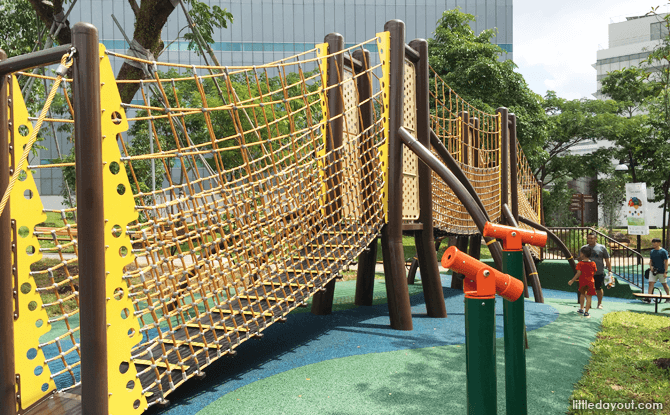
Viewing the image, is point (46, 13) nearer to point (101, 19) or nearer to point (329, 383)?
point (329, 383)

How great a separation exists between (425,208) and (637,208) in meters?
11.3

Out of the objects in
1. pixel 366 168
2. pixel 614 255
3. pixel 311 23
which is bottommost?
pixel 614 255

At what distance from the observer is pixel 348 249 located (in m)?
5.33

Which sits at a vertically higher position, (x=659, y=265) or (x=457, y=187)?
(x=457, y=187)

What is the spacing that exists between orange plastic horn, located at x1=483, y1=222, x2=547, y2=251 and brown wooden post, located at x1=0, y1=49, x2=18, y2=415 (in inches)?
95.4

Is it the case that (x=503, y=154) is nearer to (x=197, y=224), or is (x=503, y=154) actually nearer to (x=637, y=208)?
(x=197, y=224)

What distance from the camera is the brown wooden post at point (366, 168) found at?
18.2ft

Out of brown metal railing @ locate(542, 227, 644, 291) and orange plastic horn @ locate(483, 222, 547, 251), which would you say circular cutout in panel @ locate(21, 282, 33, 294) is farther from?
brown metal railing @ locate(542, 227, 644, 291)

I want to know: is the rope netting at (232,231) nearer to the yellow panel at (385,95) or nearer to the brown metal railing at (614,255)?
the yellow panel at (385,95)

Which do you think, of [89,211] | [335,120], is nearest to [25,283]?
[89,211]

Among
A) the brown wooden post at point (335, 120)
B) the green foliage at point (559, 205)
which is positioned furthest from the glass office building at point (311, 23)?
the brown wooden post at point (335, 120)

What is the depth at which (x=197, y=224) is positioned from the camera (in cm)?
360

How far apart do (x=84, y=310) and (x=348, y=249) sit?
3.29m

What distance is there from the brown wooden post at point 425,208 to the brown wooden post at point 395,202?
25.2 inches
